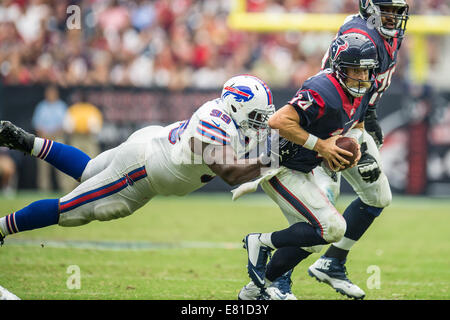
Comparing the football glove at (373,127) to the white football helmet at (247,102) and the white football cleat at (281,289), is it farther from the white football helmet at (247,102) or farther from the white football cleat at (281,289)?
the white football cleat at (281,289)

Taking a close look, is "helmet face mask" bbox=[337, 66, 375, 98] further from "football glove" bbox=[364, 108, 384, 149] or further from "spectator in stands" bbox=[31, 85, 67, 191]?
"spectator in stands" bbox=[31, 85, 67, 191]

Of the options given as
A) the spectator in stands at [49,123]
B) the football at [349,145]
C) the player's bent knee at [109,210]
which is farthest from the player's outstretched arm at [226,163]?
the spectator in stands at [49,123]

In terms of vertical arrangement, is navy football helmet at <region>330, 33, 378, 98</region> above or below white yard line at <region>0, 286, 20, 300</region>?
above

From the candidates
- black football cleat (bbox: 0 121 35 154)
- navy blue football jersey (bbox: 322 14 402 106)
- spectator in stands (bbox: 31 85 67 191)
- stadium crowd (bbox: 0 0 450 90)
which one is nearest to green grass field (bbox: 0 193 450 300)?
black football cleat (bbox: 0 121 35 154)

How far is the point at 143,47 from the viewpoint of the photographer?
1298 centimetres

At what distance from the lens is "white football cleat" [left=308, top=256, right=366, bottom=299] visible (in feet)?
16.1

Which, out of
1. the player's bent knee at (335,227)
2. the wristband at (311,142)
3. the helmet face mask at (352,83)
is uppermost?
the helmet face mask at (352,83)

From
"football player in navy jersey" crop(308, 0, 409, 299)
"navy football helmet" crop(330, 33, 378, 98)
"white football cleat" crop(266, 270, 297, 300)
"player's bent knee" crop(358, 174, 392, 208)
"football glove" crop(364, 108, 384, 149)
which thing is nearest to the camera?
"navy football helmet" crop(330, 33, 378, 98)

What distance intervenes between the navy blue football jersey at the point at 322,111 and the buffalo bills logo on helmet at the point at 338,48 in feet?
0.41

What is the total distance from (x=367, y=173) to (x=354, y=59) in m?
0.90

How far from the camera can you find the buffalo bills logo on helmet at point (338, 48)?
4457mm

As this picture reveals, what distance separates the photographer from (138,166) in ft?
15.4

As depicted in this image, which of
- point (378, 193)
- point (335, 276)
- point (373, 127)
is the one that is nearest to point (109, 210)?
point (335, 276)

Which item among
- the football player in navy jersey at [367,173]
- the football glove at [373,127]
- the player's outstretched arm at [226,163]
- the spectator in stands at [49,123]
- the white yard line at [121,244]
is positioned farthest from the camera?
the spectator in stands at [49,123]
